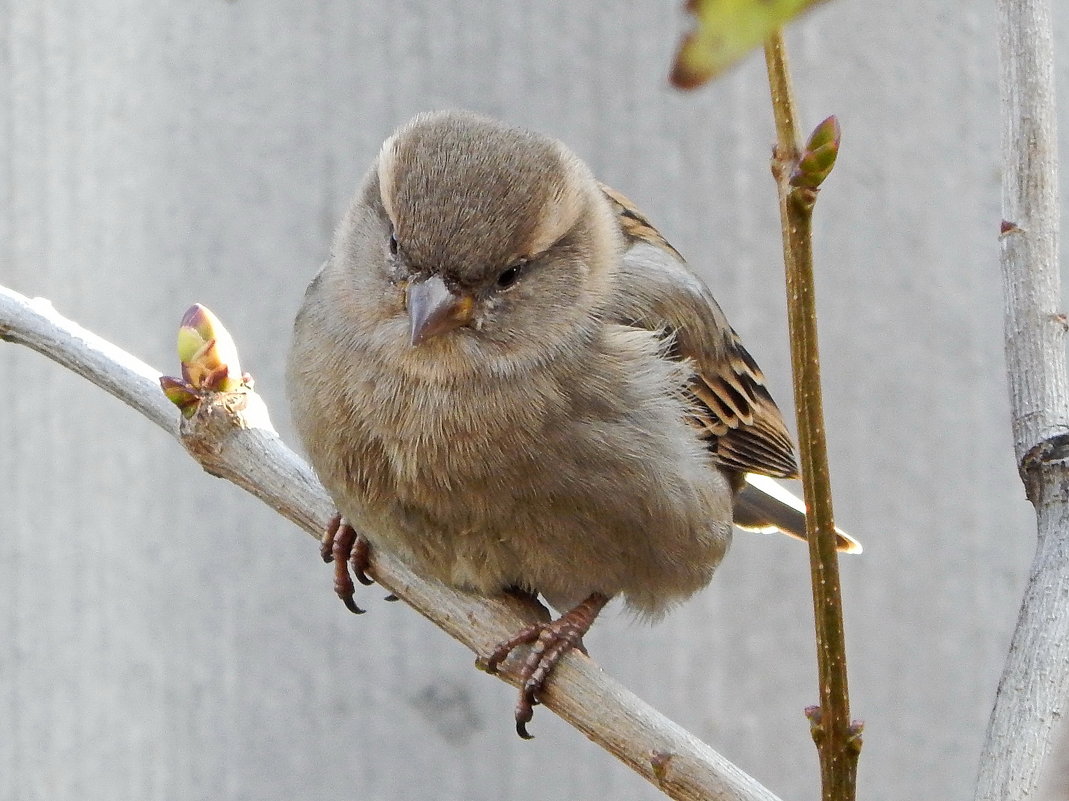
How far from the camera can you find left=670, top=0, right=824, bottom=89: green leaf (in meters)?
0.53

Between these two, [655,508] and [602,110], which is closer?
[655,508]

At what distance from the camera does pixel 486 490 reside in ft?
6.86

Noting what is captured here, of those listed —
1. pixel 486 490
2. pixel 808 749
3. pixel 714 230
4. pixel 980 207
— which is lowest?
pixel 808 749

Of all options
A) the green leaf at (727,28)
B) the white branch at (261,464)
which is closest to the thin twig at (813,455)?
the green leaf at (727,28)

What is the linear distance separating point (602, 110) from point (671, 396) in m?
1.04

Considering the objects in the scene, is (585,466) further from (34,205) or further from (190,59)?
(34,205)

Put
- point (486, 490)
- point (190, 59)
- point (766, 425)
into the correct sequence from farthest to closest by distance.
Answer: point (190, 59), point (766, 425), point (486, 490)

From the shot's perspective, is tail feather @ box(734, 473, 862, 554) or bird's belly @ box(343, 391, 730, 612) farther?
tail feather @ box(734, 473, 862, 554)

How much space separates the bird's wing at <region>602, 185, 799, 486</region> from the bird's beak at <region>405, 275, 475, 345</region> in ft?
1.18

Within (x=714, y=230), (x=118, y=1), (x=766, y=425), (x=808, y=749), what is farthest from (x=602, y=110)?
(x=808, y=749)

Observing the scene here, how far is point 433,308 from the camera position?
200 cm

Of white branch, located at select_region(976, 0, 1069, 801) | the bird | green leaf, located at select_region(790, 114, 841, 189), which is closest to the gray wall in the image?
the bird

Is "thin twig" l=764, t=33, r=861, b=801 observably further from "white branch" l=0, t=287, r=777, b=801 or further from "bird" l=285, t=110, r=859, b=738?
"bird" l=285, t=110, r=859, b=738

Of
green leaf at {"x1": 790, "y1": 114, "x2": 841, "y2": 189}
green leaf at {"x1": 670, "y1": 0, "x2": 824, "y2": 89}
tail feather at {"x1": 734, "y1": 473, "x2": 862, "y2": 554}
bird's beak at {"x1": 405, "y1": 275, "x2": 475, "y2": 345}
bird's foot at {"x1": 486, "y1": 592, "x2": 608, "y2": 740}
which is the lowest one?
bird's foot at {"x1": 486, "y1": 592, "x2": 608, "y2": 740}
